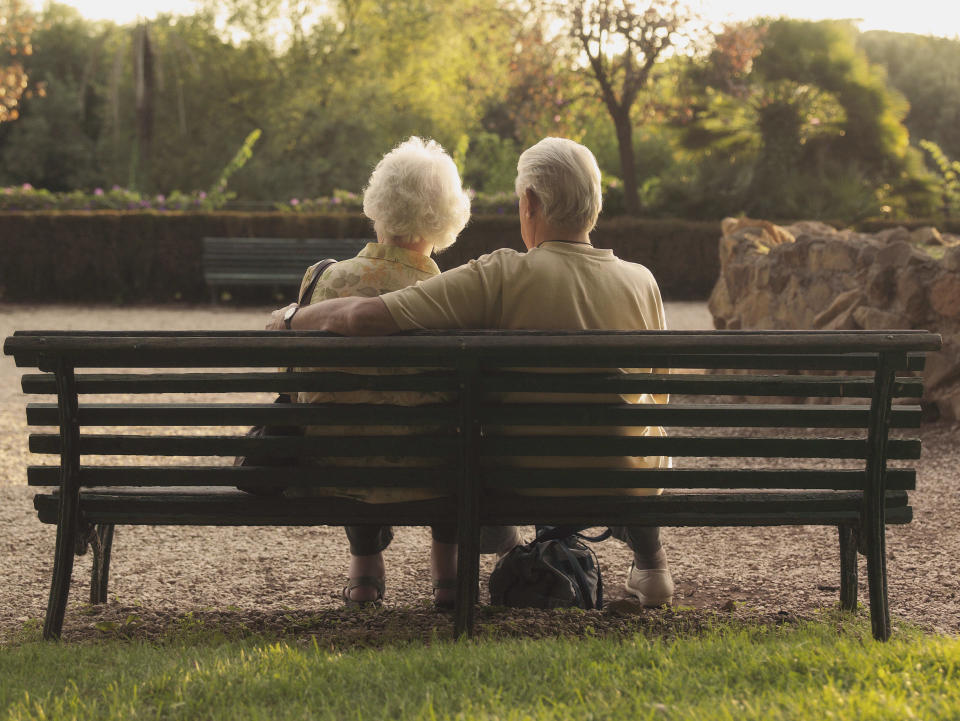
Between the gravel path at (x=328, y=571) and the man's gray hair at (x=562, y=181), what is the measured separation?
1.20m

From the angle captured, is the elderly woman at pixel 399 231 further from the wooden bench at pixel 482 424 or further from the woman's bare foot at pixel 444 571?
the wooden bench at pixel 482 424

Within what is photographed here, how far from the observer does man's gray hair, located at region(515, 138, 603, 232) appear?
3152mm

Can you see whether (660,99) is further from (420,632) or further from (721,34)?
(420,632)

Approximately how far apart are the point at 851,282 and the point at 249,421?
5.43m

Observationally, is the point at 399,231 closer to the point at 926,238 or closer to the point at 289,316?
the point at 289,316

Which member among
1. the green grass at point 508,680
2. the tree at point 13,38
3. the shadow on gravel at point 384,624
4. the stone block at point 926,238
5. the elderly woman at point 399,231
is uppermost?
the tree at point 13,38

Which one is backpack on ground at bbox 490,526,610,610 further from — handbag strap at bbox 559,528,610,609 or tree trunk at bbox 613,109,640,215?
tree trunk at bbox 613,109,640,215

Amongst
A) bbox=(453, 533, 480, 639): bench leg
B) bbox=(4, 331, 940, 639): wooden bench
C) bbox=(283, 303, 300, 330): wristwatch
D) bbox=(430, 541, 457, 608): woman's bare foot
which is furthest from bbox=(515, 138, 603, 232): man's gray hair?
bbox=(430, 541, 457, 608): woman's bare foot

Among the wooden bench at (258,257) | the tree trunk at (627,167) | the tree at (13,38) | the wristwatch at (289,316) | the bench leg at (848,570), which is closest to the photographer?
the wristwatch at (289,316)

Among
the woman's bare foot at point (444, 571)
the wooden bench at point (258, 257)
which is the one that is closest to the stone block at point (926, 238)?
the woman's bare foot at point (444, 571)

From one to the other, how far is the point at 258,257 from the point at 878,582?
1399 centimetres

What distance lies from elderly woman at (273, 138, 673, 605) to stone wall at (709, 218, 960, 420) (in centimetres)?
422

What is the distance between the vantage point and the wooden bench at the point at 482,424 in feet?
9.58

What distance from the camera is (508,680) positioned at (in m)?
2.57
